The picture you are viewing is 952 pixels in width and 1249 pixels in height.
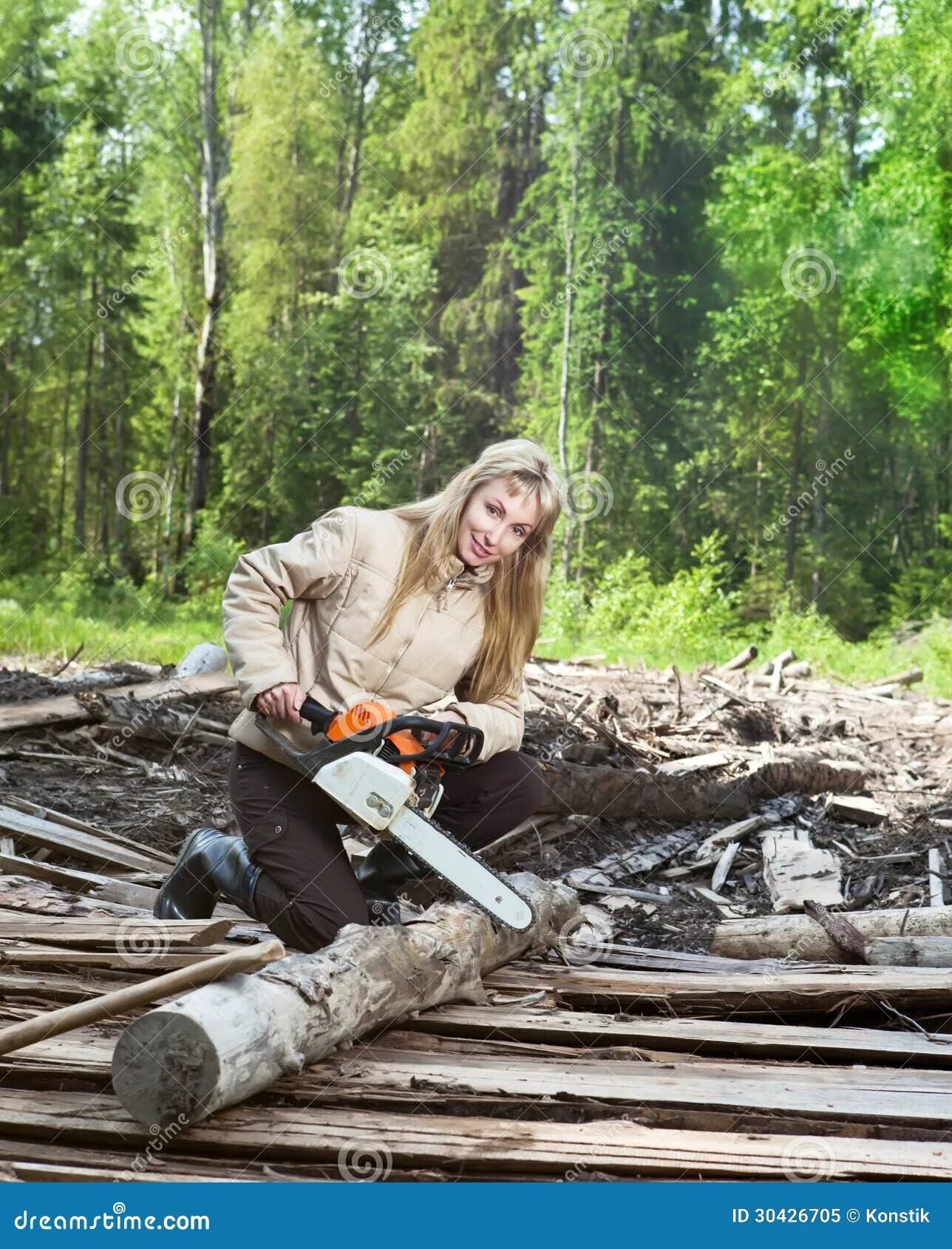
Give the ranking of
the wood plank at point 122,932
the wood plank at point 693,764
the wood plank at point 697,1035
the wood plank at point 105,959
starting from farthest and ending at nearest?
the wood plank at point 693,764, the wood plank at point 122,932, the wood plank at point 105,959, the wood plank at point 697,1035

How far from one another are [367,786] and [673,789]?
3437 millimetres

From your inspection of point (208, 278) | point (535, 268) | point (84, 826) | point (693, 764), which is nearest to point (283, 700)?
point (84, 826)

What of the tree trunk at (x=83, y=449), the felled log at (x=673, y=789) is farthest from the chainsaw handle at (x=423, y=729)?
the tree trunk at (x=83, y=449)

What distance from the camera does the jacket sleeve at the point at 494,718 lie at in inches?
143

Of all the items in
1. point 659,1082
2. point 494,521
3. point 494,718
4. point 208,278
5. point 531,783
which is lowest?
point 659,1082

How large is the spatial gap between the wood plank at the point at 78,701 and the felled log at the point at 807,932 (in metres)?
4.34

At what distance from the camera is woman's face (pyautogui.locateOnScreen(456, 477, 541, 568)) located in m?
3.52

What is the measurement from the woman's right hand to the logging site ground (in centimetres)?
61

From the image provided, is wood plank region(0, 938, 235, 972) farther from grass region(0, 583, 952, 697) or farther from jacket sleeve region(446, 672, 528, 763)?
grass region(0, 583, 952, 697)

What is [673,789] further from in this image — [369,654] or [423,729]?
[423,729]

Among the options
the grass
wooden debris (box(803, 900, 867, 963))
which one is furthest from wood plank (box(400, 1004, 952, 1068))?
the grass

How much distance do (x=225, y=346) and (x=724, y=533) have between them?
896cm

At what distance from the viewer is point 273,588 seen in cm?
353

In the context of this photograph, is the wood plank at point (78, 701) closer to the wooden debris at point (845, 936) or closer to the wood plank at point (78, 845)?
the wood plank at point (78, 845)
